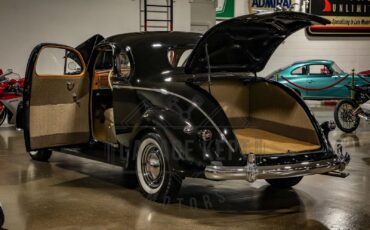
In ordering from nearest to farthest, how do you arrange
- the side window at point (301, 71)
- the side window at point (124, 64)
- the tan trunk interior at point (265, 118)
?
the tan trunk interior at point (265, 118) → the side window at point (124, 64) → the side window at point (301, 71)

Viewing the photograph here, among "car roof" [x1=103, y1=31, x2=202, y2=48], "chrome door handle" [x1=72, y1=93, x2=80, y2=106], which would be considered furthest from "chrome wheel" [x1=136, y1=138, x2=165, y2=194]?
"chrome door handle" [x1=72, y1=93, x2=80, y2=106]

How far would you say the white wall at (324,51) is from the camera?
786 inches

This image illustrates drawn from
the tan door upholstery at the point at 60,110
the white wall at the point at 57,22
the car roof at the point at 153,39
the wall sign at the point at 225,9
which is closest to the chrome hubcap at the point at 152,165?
the car roof at the point at 153,39

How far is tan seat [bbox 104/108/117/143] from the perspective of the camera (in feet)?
21.2

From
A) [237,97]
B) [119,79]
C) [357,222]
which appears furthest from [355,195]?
[119,79]

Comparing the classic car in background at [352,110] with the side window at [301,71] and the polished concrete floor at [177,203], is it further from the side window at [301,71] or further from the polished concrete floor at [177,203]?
the side window at [301,71]

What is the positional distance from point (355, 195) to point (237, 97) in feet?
5.47

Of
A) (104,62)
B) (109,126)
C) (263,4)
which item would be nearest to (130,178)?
(109,126)

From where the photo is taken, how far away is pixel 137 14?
15602mm

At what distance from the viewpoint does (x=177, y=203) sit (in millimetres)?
5363

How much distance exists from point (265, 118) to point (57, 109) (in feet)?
8.23

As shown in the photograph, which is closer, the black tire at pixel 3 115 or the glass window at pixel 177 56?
the glass window at pixel 177 56

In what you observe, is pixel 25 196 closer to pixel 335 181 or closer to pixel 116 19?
pixel 335 181

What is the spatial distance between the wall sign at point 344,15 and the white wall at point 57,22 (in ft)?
21.8
